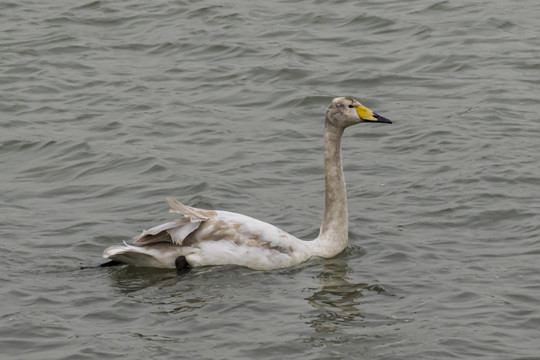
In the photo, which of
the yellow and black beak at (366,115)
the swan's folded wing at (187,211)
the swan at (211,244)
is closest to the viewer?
the swan's folded wing at (187,211)

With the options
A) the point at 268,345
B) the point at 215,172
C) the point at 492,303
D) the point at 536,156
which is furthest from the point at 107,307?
the point at 536,156

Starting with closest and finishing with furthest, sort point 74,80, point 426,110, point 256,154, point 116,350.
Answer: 1. point 116,350
2. point 256,154
3. point 426,110
4. point 74,80

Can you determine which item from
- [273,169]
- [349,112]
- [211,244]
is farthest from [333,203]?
[273,169]

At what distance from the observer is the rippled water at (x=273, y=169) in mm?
8977

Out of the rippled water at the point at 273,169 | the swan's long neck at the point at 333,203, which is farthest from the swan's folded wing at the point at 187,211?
the swan's long neck at the point at 333,203

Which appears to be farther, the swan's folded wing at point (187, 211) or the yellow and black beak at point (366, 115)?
the yellow and black beak at point (366, 115)

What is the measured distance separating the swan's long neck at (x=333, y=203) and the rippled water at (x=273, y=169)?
6.7 inches

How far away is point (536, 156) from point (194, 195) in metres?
3.79

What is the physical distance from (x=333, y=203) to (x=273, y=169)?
227cm

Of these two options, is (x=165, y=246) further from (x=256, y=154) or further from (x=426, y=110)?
(x=426, y=110)

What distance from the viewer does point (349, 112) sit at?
1080 centimetres

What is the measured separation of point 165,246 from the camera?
34.0ft

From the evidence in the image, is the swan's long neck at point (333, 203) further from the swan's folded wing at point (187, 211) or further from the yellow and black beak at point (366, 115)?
the swan's folded wing at point (187, 211)

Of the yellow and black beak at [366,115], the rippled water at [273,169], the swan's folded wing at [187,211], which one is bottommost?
the rippled water at [273,169]
